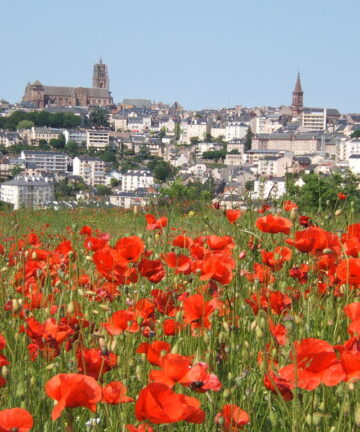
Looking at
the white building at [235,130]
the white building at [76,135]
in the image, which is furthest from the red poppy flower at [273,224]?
the white building at [235,130]

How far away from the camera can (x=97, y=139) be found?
94312 mm

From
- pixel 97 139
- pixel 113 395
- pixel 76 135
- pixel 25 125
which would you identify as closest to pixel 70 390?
pixel 113 395

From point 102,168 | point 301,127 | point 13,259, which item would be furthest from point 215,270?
point 301,127

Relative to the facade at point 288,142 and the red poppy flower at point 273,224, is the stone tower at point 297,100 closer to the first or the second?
the facade at point 288,142

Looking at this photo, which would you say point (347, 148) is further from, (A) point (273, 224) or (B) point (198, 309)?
(B) point (198, 309)

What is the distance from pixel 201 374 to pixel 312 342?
0.47 feet

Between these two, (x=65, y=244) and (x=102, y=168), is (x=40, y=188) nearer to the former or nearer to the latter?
(x=102, y=168)

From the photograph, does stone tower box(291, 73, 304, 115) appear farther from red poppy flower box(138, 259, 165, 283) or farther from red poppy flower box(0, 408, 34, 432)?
red poppy flower box(0, 408, 34, 432)

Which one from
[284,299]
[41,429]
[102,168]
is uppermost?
[284,299]

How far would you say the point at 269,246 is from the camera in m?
2.52

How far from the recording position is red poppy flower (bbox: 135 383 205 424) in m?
0.82

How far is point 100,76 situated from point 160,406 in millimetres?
135165

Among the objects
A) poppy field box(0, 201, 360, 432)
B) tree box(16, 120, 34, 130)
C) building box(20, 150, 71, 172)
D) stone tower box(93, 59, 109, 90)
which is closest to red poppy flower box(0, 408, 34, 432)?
poppy field box(0, 201, 360, 432)

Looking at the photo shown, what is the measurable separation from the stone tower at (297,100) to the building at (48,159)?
44.5 metres
